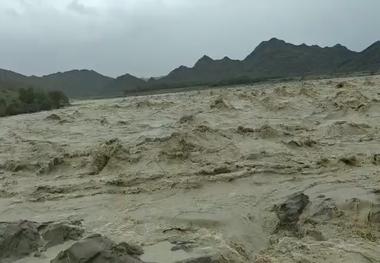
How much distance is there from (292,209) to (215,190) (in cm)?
150

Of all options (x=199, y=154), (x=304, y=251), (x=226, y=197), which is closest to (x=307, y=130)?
(x=199, y=154)

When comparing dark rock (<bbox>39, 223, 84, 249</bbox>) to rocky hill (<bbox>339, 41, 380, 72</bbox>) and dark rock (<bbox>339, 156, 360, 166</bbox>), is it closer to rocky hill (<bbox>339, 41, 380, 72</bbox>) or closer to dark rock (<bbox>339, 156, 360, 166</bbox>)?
dark rock (<bbox>339, 156, 360, 166</bbox>)

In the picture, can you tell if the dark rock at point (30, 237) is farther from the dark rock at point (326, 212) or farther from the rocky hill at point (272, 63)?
the rocky hill at point (272, 63)

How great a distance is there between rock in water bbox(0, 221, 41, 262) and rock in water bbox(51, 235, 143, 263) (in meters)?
0.52

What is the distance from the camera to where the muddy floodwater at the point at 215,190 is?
14.4 feet

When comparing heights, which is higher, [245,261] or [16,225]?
[16,225]

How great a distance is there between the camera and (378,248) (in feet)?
13.8

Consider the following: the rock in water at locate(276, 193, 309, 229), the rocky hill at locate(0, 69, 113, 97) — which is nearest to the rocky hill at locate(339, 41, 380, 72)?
the rocky hill at locate(0, 69, 113, 97)

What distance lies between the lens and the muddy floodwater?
439cm

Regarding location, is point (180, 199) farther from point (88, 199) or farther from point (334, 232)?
point (334, 232)

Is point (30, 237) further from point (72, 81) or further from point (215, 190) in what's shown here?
point (72, 81)

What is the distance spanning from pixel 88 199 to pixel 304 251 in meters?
3.22

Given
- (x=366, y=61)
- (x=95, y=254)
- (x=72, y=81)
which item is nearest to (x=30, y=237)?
(x=95, y=254)

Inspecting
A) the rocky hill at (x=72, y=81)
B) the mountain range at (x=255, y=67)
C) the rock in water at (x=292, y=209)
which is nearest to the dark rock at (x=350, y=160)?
the rock in water at (x=292, y=209)
